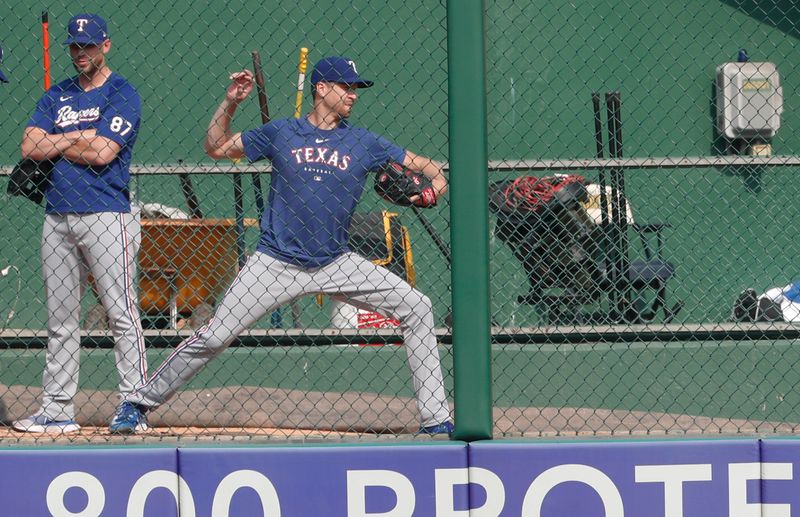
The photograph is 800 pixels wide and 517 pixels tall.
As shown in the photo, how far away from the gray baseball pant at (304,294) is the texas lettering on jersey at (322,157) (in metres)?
0.39

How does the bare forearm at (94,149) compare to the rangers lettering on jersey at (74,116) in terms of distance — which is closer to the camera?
the bare forearm at (94,149)

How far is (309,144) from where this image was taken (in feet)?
17.0

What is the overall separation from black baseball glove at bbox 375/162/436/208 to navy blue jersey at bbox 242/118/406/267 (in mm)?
57

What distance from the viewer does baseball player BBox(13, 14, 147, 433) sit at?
5.35 m

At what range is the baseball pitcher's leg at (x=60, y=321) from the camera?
544cm

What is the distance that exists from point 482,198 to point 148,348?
3.07 m

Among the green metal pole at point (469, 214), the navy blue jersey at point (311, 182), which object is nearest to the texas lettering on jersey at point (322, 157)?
the navy blue jersey at point (311, 182)

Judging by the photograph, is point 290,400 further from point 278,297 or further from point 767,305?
point 767,305

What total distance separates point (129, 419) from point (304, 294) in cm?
89

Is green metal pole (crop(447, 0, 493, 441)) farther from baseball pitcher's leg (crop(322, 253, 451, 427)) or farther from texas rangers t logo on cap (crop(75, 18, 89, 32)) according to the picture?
texas rangers t logo on cap (crop(75, 18, 89, 32))

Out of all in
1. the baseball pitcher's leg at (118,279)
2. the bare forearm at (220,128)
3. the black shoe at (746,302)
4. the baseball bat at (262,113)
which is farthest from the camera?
the black shoe at (746,302)

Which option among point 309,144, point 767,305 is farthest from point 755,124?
point 309,144

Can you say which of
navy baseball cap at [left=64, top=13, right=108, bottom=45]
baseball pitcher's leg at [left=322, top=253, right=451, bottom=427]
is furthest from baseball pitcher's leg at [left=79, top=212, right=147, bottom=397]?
baseball pitcher's leg at [left=322, top=253, right=451, bottom=427]

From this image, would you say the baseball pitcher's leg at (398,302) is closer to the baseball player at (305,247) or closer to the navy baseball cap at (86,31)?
the baseball player at (305,247)
